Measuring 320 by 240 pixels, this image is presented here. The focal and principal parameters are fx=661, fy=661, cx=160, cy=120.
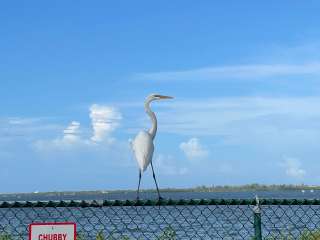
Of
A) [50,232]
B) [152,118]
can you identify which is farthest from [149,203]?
[152,118]

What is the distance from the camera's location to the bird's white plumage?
8359 mm

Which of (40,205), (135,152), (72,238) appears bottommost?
(72,238)

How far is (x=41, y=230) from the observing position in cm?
514

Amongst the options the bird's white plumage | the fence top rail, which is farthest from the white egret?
the fence top rail

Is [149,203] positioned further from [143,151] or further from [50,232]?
[143,151]

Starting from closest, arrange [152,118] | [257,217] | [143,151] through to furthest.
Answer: [257,217] < [143,151] < [152,118]

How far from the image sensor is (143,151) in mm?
8391

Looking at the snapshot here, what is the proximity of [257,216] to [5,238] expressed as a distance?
13.0ft

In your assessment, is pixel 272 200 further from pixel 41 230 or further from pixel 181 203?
pixel 41 230

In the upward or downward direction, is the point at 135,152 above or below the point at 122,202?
above

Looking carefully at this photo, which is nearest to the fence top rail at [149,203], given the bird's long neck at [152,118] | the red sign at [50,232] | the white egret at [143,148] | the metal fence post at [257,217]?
the metal fence post at [257,217]

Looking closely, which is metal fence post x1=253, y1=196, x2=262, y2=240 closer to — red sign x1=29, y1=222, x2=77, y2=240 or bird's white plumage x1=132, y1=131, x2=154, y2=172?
red sign x1=29, y1=222, x2=77, y2=240

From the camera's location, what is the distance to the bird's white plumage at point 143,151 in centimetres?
836

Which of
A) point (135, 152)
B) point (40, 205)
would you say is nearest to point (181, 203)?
point (40, 205)
